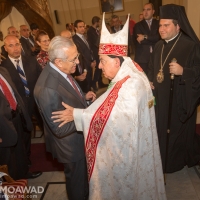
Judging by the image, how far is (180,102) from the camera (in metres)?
2.84

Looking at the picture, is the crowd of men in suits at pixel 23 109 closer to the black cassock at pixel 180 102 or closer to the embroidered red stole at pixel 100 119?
the embroidered red stole at pixel 100 119

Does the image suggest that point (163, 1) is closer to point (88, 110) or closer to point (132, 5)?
point (132, 5)

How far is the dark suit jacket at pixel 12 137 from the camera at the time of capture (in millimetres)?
2613

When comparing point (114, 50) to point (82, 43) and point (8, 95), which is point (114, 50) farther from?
point (82, 43)

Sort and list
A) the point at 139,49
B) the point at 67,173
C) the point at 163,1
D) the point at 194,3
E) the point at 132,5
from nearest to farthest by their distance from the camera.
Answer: the point at 67,173 < the point at 194,3 < the point at 139,49 < the point at 163,1 < the point at 132,5

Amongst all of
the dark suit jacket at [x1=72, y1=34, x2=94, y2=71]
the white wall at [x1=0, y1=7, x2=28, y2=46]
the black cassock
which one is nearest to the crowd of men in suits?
the black cassock

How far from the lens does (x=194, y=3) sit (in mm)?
5027

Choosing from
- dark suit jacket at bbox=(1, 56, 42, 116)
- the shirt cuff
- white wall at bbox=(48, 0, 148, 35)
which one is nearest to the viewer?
the shirt cuff

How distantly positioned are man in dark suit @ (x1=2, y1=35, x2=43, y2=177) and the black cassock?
186 centimetres

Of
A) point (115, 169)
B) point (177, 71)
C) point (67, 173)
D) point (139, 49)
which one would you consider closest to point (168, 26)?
point (177, 71)

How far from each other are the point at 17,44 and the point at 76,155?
202cm

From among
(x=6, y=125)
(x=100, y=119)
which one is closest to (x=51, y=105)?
(x=100, y=119)

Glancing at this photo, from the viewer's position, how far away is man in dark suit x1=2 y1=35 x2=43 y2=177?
3.36m

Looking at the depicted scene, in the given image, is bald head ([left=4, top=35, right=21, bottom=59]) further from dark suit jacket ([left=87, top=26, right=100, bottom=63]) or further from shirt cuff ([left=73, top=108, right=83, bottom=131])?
dark suit jacket ([left=87, top=26, right=100, bottom=63])
